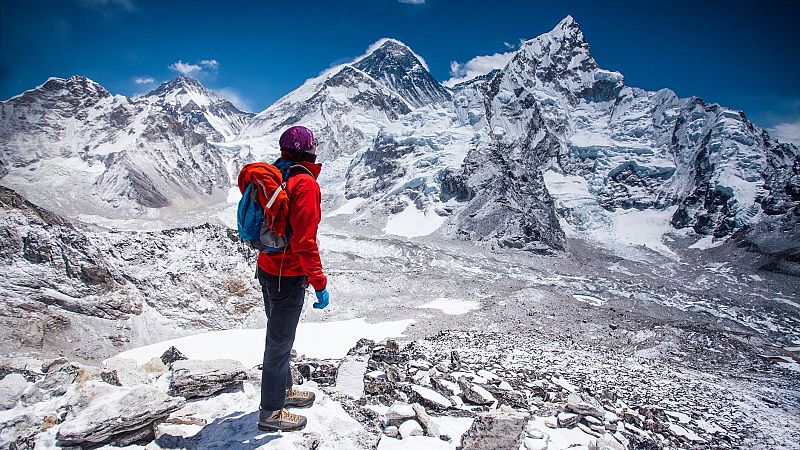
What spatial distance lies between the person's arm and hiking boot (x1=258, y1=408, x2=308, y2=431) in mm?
1460

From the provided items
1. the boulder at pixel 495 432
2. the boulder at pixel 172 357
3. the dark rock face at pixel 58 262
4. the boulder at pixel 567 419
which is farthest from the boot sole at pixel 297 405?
the dark rock face at pixel 58 262

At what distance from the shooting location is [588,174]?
119 metres

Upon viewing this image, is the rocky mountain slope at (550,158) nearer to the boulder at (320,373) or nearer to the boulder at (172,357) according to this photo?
the boulder at (172,357)

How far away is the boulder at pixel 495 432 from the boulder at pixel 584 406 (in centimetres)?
188

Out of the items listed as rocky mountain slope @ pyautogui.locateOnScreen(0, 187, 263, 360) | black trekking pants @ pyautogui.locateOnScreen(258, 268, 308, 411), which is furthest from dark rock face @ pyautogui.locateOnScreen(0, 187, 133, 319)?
black trekking pants @ pyautogui.locateOnScreen(258, 268, 308, 411)

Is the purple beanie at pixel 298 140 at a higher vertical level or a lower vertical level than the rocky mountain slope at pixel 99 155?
lower

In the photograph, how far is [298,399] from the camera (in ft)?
14.9

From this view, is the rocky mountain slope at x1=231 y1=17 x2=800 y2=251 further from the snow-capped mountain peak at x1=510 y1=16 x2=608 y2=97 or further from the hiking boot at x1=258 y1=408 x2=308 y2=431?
the hiking boot at x1=258 y1=408 x2=308 y2=431

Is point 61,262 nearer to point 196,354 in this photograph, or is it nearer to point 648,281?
point 196,354

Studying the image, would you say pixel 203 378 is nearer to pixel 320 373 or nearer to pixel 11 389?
pixel 320 373

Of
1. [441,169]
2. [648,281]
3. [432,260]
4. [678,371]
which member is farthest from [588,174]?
[678,371]

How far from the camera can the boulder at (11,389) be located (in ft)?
14.7

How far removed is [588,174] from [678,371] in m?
115

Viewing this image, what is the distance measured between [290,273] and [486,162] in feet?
274
